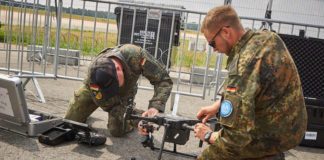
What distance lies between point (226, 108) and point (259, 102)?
0.23 metres

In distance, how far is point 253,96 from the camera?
2.14 m

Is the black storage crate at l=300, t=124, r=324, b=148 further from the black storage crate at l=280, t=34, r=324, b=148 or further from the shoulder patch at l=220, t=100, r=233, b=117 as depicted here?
the shoulder patch at l=220, t=100, r=233, b=117

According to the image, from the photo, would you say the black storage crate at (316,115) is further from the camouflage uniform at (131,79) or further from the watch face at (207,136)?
the watch face at (207,136)

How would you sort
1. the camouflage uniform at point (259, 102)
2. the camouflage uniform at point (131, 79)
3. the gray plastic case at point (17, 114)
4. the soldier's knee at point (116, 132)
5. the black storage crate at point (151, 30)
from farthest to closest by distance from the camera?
1. the black storage crate at point (151, 30)
2. the soldier's knee at point (116, 132)
3. the camouflage uniform at point (131, 79)
4. the gray plastic case at point (17, 114)
5. the camouflage uniform at point (259, 102)

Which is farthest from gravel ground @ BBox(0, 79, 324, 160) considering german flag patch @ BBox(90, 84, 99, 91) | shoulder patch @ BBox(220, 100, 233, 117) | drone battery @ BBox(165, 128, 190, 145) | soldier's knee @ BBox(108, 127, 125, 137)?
shoulder patch @ BBox(220, 100, 233, 117)

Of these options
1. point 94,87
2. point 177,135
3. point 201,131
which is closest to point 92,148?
point 94,87

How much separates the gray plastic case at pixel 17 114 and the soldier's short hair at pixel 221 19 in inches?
79.4

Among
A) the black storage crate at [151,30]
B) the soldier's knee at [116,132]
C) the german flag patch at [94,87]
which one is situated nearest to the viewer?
the german flag patch at [94,87]

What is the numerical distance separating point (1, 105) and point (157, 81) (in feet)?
5.14

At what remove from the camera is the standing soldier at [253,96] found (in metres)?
2.16

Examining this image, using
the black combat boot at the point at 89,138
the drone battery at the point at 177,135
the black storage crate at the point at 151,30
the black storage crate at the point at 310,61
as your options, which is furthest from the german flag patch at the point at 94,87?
the black storage crate at the point at 151,30

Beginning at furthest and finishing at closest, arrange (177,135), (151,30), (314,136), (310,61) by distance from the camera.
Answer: (151,30)
(314,136)
(310,61)
(177,135)

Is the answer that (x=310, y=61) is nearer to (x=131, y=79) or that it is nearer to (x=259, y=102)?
(x=131, y=79)

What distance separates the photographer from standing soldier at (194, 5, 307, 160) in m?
2.16
